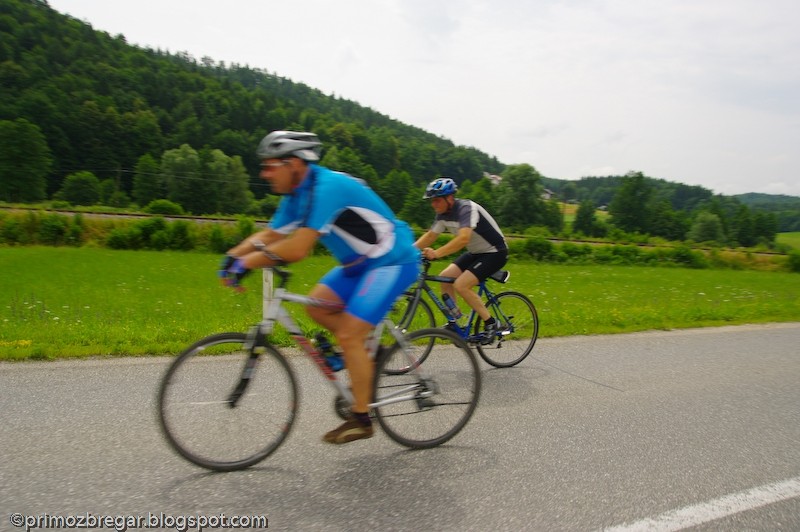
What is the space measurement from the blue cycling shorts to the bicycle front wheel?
0.60 metres

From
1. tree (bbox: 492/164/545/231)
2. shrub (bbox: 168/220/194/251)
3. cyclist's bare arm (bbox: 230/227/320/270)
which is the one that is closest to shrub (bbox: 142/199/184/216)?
shrub (bbox: 168/220/194/251)

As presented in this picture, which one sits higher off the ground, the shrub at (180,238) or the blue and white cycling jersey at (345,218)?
the blue and white cycling jersey at (345,218)

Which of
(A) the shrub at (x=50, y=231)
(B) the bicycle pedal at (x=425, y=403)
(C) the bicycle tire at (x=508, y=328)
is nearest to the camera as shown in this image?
(B) the bicycle pedal at (x=425, y=403)

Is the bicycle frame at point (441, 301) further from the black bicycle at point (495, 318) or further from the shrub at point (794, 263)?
the shrub at point (794, 263)

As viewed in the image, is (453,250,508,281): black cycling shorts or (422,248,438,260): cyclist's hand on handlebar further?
(453,250,508,281): black cycling shorts

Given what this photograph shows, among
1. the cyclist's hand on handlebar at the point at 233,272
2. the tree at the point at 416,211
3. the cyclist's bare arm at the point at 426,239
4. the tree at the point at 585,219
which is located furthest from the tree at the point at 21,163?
the tree at the point at 585,219

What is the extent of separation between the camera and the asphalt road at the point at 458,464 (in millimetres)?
2854

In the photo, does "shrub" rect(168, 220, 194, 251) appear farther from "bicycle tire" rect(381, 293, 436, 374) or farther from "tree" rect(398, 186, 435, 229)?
"tree" rect(398, 186, 435, 229)

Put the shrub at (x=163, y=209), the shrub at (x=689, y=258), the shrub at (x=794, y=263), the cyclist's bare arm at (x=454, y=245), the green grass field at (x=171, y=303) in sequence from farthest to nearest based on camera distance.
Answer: the shrub at (x=163, y=209), the shrub at (x=689, y=258), the shrub at (x=794, y=263), the green grass field at (x=171, y=303), the cyclist's bare arm at (x=454, y=245)

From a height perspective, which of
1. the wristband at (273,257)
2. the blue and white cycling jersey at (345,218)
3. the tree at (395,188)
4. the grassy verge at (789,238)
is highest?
the blue and white cycling jersey at (345,218)

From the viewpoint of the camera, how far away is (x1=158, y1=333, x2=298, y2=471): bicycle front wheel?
125 inches

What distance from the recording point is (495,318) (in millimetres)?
6133

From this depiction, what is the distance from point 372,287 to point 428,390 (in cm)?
95

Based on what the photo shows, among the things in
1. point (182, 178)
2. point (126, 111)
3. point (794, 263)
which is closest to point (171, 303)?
point (794, 263)
